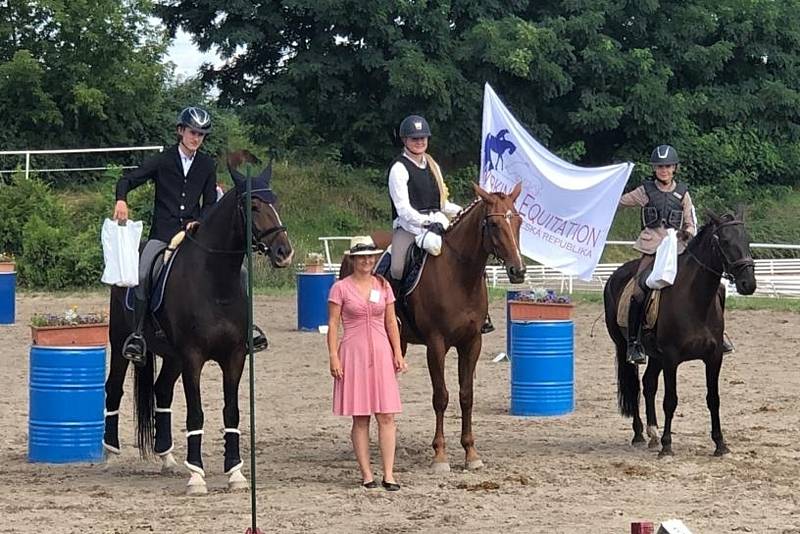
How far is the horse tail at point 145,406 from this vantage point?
9.70m

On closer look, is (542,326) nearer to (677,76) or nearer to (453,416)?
(453,416)

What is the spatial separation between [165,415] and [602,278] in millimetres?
17156

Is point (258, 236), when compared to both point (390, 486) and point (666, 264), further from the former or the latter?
point (666, 264)

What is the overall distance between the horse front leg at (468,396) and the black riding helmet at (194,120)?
8.08ft

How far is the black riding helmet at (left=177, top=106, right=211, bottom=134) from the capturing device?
29.7 ft

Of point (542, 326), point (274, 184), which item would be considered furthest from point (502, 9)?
point (542, 326)

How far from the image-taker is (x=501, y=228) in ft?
29.7

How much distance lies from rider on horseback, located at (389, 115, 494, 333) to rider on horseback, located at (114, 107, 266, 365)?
1.34 m

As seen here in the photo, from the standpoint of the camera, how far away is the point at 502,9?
115ft

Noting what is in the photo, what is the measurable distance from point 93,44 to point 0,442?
90.4 ft

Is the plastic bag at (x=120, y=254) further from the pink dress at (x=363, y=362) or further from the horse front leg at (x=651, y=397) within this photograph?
the horse front leg at (x=651, y=397)

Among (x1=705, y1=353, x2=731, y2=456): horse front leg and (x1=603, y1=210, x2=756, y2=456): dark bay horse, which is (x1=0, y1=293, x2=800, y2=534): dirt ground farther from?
(x1=603, y1=210, x2=756, y2=456): dark bay horse

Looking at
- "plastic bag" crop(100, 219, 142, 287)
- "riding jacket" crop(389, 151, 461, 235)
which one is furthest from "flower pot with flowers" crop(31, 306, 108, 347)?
"riding jacket" crop(389, 151, 461, 235)

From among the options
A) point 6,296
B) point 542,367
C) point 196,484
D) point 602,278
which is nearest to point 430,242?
point 196,484
